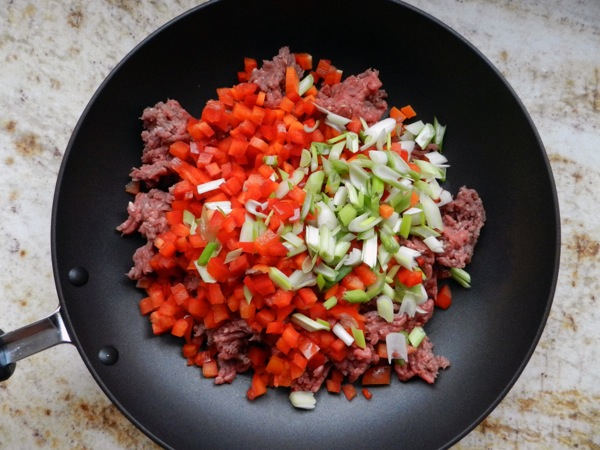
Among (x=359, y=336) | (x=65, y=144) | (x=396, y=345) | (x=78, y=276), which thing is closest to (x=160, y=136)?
(x=65, y=144)

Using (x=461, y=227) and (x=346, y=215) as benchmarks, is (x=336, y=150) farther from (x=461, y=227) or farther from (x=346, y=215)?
(x=461, y=227)

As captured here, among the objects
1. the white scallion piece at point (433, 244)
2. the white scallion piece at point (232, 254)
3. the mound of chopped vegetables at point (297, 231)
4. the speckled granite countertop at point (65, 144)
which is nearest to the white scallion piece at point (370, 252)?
the mound of chopped vegetables at point (297, 231)

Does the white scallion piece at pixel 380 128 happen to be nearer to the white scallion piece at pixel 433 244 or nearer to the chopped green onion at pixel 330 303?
the white scallion piece at pixel 433 244

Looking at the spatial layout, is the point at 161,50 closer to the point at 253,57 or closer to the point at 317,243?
the point at 253,57

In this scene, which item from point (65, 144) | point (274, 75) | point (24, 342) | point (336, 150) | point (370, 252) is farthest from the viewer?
point (65, 144)

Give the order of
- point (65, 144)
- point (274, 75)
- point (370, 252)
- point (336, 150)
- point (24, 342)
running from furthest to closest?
point (65, 144) < point (274, 75) < point (336, 150) < point (370, 252) < point (24, 342)

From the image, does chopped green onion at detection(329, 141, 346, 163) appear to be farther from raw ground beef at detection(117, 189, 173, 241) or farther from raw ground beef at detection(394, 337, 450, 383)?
raw ground beef at detection(394, 337, 450, 383)

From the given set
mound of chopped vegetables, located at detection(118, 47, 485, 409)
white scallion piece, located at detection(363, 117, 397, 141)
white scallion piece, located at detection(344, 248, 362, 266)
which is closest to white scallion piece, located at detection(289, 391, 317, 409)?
mound of chopped vegetables, located at detection(118, 47, 485, 409)

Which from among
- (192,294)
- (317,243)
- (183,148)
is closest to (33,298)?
(192,294)
